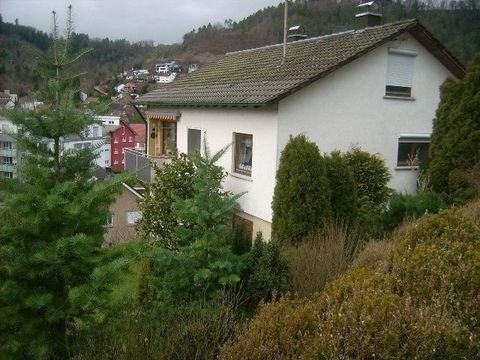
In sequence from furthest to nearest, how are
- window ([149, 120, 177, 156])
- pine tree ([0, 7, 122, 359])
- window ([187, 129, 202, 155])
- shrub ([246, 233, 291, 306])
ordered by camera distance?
window ([149, 120, 177, 156])
window ([187, 129, 202, 155])
shrub ([246, 233, 291, 306])
pine tree ([0, 7, 122, 359])

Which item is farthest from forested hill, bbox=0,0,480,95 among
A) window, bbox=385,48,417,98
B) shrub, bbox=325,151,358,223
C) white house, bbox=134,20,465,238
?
shrub, bbox=325,151,358,223

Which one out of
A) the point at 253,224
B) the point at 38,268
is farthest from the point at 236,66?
the point at 38,268

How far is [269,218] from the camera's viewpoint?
1368cm

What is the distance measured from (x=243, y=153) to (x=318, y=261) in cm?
728

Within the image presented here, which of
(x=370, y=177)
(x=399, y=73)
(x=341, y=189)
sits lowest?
(x=341, y=189)

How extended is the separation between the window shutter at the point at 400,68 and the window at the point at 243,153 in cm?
479

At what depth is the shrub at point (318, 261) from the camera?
26.9ft

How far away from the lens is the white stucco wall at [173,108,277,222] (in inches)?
534

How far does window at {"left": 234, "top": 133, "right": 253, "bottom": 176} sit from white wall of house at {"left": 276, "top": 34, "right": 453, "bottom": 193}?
180 centimetres

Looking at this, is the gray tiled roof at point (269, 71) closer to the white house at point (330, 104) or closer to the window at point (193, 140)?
the white house at point (330, 104)

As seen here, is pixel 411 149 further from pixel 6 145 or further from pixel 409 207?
pixel 6 145

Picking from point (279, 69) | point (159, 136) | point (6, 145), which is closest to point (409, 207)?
point (279, 69)

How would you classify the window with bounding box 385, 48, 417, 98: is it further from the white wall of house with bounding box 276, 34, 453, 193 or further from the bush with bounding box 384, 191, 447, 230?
the bush with bounding box 384, 191, 447, 230

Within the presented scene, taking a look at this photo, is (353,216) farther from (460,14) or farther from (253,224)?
(460,14)
